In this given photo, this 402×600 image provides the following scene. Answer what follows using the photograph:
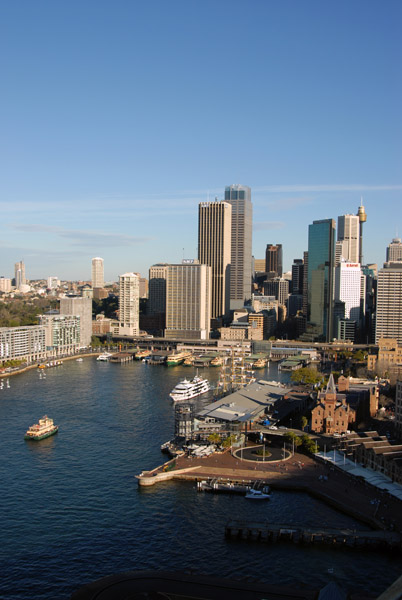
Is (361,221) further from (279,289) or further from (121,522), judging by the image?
(121,522)

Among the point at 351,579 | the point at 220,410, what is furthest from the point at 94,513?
the point at 220,410

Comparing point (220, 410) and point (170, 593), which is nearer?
point (170, 593)

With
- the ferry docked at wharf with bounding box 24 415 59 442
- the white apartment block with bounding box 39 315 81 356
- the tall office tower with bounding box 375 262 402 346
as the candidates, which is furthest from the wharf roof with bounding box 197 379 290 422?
the tall office tower with bounding box 375 262 402 346

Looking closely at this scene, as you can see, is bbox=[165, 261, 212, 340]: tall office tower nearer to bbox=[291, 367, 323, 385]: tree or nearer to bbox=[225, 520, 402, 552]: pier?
bbox=[291, 367, 323, 385]: tree

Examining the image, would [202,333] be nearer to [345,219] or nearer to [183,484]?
[183,484]

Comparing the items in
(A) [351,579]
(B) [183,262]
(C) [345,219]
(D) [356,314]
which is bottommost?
(A) [351,579]

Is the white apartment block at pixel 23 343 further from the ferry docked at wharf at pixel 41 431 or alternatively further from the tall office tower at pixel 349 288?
the tall office tower at pixel 349 288
